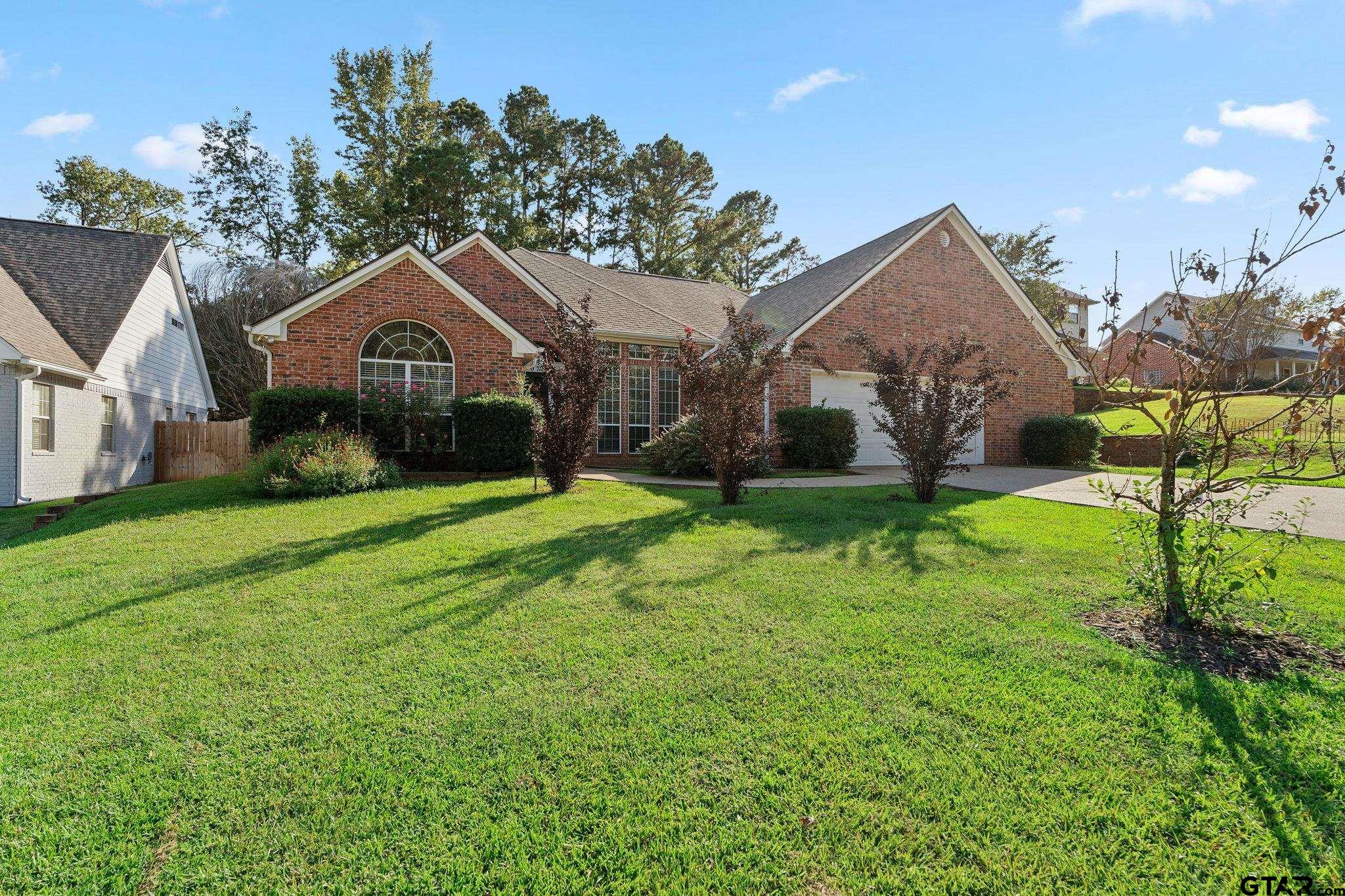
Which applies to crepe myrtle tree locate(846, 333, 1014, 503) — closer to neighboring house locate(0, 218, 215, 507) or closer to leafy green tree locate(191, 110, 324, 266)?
neighboring house locate(0, 218, 215, 507)

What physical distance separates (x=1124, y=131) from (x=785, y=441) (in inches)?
352

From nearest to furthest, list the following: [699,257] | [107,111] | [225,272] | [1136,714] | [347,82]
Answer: [1136,714] < [107,111] < [225,272] < [347,82] < [699,257]

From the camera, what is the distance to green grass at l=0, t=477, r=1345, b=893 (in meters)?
2.16

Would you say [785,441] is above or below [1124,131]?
below

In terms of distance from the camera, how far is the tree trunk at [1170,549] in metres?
4.01

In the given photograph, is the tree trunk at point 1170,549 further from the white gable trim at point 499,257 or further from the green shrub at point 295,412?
the white gable trim at point 499,257

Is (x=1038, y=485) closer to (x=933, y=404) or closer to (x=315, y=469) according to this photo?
(x=933, y=404)

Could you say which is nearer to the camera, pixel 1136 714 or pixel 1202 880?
Answer: pixel 1202 880

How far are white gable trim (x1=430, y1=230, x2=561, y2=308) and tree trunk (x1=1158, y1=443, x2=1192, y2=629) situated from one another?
44.9ft

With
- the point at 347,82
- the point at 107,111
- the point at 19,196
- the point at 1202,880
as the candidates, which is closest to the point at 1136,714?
the point at 1202,880

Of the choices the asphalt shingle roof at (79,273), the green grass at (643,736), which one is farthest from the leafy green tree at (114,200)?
the green grass at (643,736)

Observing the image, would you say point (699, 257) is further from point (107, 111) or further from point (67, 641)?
point (67, 641)

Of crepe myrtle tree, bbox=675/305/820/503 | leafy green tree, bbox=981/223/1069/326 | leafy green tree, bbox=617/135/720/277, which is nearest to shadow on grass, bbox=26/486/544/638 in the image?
crepe myrtle tree, bbox=675/305/820/503

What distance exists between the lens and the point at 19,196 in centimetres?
2719
